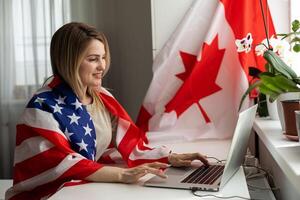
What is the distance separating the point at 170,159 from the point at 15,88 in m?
1.80

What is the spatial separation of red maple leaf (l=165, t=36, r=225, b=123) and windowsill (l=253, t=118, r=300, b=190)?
0.31 meters

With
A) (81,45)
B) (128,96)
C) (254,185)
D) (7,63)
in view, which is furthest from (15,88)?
(254,185)

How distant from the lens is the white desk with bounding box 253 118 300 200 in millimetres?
1066

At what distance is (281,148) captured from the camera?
1.26 metres

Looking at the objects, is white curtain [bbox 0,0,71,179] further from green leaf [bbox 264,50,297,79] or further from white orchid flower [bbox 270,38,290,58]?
green leaf [bbox 264,50,297,79]

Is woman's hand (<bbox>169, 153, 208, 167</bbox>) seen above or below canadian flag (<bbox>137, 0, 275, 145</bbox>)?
below

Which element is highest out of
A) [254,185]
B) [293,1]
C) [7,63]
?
[293,1]

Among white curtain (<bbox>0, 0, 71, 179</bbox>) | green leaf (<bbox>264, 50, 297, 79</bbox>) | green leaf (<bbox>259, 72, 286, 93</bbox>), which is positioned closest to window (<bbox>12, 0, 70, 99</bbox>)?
white curtain (<bbox>0, 0, 71, 179</bbox>)

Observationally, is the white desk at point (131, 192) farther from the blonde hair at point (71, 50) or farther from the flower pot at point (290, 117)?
the blonde hair at point (71, 50)

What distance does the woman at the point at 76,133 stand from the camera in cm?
135

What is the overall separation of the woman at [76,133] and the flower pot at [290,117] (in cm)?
30

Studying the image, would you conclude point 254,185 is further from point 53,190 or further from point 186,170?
point 53,190

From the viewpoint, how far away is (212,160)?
5.11 feet

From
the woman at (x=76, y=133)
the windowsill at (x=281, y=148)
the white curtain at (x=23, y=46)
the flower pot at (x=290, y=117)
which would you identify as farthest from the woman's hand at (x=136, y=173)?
the white curtain at (x=23, y=46)
